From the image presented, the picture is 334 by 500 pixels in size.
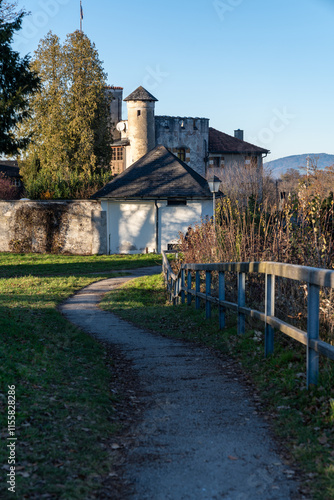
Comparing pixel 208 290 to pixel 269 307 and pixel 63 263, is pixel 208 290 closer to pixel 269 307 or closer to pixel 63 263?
pixel 269 307

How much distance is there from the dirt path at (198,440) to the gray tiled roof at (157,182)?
27.7 m

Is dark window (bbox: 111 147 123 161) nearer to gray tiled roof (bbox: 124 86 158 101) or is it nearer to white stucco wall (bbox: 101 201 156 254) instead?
gray tiled roof (bbox: 124 86 158 101)

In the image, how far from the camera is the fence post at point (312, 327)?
209 inches

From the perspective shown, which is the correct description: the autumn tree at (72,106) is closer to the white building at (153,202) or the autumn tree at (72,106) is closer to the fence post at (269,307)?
the white building at (153,202)

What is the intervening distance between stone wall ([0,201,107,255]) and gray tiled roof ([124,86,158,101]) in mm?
16247

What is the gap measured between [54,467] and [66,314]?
30.5 ft

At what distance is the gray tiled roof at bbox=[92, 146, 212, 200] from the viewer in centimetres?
3562

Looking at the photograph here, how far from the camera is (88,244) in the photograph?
1423 inches

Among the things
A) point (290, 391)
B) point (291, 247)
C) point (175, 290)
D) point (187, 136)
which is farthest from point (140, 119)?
point (290, 391)

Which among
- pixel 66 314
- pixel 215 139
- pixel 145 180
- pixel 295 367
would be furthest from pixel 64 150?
pixel 295 367

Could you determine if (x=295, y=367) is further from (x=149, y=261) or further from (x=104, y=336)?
(x=149, y=261)

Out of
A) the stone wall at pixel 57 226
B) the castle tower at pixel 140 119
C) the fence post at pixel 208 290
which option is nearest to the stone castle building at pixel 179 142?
the castle tower at pixel 140 119

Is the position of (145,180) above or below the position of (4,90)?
below

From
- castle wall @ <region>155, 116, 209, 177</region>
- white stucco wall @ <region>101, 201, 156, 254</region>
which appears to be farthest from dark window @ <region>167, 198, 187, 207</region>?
castle wall @ <region>155, 116, 209, 177</region>
